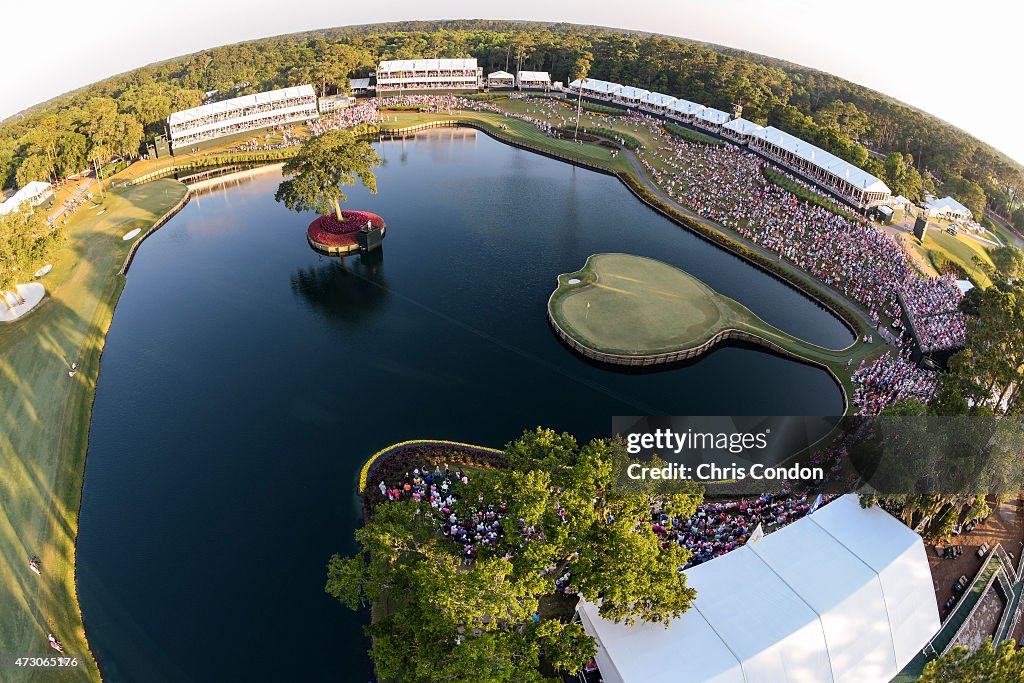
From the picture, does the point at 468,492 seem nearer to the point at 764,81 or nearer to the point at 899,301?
the point at 899,301

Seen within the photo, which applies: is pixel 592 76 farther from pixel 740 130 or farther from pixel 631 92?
pixel 740 130

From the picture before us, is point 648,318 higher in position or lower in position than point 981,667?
higher

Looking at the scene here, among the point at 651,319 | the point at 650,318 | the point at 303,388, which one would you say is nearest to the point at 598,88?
the point at 650,318

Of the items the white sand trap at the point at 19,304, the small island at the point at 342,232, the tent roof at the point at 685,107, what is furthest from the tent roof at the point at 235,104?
the tent roof at the point at 685,107

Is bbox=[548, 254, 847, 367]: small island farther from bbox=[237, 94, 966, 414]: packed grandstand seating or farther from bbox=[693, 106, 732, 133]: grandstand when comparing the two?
bbox=[693, 106, 732, 133]: grandstand

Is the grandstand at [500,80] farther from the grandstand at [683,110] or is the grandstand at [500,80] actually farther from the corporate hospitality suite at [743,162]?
the grandstand at [683,110]

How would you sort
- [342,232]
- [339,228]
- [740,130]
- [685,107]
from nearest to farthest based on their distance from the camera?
[342,232], [339,228], [740,130], [685,107]

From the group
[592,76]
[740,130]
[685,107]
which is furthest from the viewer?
[592,76]
